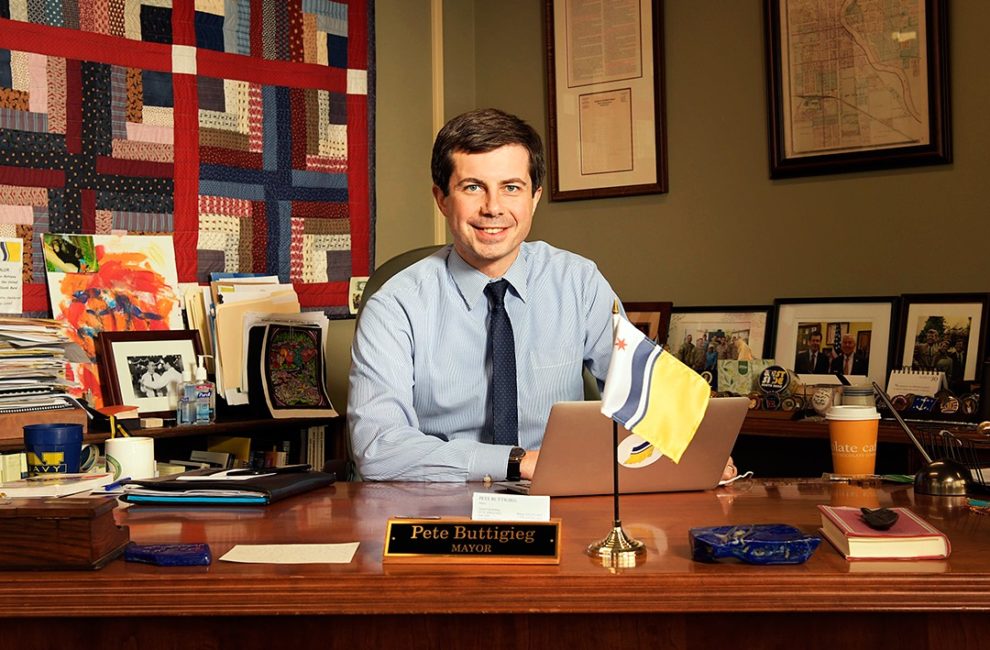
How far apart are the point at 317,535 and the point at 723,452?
68 centimetres

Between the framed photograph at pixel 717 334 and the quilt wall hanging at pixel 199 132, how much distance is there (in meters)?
1.07

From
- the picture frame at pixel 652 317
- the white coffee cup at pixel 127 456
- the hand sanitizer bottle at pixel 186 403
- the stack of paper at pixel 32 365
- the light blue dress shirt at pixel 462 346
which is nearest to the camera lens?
the white coffee cup at pixel 127 456

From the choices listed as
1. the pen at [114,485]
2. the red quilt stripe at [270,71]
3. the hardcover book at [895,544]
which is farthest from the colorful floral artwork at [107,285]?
the hardcover book at [895,544]

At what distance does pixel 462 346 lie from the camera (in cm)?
235

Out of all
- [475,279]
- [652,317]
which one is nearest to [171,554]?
[475,279]

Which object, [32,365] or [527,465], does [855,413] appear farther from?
[32,365]

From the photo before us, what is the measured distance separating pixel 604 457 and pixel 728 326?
1.79 meters

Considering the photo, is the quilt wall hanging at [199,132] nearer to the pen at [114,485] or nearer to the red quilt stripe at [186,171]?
the red quilt stripe at [186,171]

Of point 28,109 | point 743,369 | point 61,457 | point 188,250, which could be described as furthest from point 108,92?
point 743,369

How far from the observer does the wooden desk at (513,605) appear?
1229mm

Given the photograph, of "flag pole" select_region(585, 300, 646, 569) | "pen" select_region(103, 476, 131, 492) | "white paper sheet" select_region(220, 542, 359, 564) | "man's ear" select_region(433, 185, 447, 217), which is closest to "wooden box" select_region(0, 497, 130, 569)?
"white paper sheet" select_region(220, 542, 359, 564)

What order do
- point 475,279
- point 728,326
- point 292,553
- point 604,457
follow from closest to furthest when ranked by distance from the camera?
point 292,553 < point 604,457 < point 475,279 < point 728,326

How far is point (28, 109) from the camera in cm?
293

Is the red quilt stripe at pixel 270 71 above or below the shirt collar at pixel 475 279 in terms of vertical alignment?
above
